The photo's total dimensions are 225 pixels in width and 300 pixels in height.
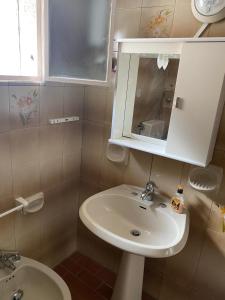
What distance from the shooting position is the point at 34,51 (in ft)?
4.26

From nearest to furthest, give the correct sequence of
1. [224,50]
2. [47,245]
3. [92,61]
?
[224,50] < [92,61] < [47,245]

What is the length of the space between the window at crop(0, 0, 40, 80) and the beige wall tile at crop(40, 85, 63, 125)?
126 mm

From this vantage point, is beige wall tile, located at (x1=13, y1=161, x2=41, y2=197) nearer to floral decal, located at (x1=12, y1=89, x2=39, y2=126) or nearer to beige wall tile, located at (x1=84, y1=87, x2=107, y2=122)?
floral decal, located at (x1=12, y1=89, x2=39, y2=126)

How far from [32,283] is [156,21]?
169cm

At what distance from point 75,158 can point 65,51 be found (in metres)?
0.79

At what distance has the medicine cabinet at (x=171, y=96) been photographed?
108cm

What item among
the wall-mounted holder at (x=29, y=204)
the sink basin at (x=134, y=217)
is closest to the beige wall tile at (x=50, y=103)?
the wall-mounted holder at (x=29, y=204)

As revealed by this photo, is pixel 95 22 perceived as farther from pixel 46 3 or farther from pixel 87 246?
pixel 87 246

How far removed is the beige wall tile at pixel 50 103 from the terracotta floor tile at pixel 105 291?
1.29m

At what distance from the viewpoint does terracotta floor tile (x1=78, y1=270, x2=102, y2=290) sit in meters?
1.77

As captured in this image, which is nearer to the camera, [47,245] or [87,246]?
[47,245]

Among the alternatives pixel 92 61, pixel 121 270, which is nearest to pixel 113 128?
pixel 92 61

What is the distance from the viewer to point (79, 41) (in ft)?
4.28

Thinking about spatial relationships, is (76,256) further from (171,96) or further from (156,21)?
(156,21)
